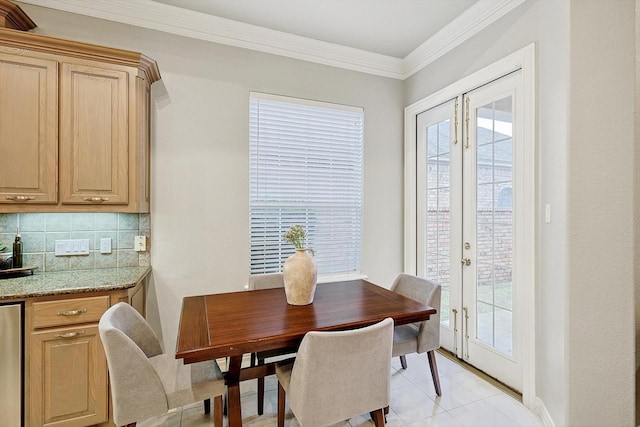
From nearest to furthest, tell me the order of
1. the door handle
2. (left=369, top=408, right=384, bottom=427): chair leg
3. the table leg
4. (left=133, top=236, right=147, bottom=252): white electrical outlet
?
the table leg → (left=369, top=408, right=384, bottom=427): chair leg → (left=133, top=236, right=147, bottom=252): white electrical outlet → the door handle

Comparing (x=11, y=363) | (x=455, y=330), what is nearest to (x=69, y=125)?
(x=11, y=363)

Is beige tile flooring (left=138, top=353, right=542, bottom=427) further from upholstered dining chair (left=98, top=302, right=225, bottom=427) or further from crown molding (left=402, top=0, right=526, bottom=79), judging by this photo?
crown molding (left=402, top=0, right=526, bottom=79)

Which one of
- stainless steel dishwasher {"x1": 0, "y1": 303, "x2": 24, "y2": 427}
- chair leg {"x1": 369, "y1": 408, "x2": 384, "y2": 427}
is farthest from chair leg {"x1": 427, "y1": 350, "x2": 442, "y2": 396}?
stainless steel dishwasher {"x1": 0, "y1": 303, "x2": 24, "y2": 427}

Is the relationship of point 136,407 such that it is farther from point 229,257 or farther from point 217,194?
point 217,194

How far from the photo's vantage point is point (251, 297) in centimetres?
209

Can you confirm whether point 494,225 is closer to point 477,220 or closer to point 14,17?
point 477,220

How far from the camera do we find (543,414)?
6.51ft

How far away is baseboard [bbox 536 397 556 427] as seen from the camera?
1.90 meters

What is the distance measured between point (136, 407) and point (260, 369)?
0.63 meters

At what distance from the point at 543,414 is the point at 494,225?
1271 mm

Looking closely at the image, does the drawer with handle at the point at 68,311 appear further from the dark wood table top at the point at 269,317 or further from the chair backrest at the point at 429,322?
the chair backrest at the point at 429,322

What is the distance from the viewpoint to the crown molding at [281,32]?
2.38 m

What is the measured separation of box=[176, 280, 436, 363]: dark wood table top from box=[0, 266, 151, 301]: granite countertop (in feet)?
1.54

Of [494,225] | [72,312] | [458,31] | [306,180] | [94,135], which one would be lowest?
[72,312]
